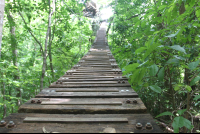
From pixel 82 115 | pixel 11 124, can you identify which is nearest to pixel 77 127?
pixel 82 115

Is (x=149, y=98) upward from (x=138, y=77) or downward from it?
downward

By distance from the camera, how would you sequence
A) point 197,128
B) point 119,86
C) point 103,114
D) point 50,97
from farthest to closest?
point 197,128 < point 119,86 < point 50,97 < point 103,114

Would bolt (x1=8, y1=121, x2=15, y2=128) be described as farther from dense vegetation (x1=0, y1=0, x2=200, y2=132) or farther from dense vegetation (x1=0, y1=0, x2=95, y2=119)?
dense vegetation (x1=0, y1=0, x2=95, y2=119)

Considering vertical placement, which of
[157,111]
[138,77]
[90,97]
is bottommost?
[157,111]

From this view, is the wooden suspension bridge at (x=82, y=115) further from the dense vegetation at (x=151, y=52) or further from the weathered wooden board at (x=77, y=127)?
the dense vegetation at (x=151, y=52)

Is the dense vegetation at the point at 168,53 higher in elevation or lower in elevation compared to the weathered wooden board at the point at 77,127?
higher

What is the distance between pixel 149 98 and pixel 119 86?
193cm

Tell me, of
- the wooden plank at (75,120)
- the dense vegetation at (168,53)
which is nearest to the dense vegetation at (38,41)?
the dense vegetation at (168,53)

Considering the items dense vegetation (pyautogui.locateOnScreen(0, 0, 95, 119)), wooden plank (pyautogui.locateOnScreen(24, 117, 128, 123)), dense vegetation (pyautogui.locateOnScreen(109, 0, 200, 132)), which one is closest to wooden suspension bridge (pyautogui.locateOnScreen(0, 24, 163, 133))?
wooden plank (pyautogui.locateOnScreen(24, 117, 128, 123))

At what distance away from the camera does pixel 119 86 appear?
6.42 ft

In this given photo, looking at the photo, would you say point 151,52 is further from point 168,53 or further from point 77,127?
point 77,127

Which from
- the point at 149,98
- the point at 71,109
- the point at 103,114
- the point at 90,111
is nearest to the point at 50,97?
the point at 71,109

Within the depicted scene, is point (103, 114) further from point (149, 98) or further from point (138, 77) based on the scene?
point (149, 98)

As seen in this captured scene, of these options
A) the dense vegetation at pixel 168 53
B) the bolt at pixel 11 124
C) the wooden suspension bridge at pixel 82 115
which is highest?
the dense vegetation at pixel 168 53
